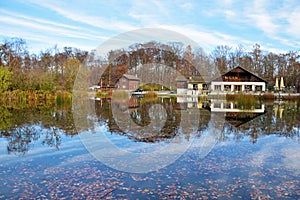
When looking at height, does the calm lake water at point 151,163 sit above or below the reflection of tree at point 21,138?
below

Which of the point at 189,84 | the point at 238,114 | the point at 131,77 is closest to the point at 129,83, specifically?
the point at 131,77

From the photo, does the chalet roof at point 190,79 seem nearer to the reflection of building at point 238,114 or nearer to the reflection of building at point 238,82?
the reflection of building at point 238,82

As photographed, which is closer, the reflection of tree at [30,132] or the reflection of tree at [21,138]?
the reflection of tree at [21,138]

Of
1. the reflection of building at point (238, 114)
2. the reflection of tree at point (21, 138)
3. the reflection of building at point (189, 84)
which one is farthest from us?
the reflection of building at point (189, 84)

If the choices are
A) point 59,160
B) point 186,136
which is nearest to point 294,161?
point 186,136

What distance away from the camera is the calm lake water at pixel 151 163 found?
4.36 m

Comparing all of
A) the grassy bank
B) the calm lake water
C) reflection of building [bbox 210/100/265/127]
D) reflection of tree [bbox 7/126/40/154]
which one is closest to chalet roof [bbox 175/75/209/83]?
the grassy bank

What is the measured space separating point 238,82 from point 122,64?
16008mm

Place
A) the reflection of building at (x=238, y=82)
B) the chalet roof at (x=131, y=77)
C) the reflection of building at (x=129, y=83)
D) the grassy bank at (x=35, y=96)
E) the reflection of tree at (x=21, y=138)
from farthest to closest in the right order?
the reflection of building at (x=238, y=82), the reflection of building at (x=129, y=83), the chalet roof at (x=131, y=77), the grassy bank at (x=35, y=96), the reflection of tree at (x=21, y=138)

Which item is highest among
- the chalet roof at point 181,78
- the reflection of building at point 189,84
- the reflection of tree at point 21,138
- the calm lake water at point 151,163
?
the chalet roof at point 181,78

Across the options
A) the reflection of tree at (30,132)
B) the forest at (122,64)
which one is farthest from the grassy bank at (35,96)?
the reflection of tree at (30,132)

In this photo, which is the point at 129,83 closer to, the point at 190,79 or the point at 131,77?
the point at 131,77

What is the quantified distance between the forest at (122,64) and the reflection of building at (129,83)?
119 cm

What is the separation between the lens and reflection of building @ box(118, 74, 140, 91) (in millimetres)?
37406
